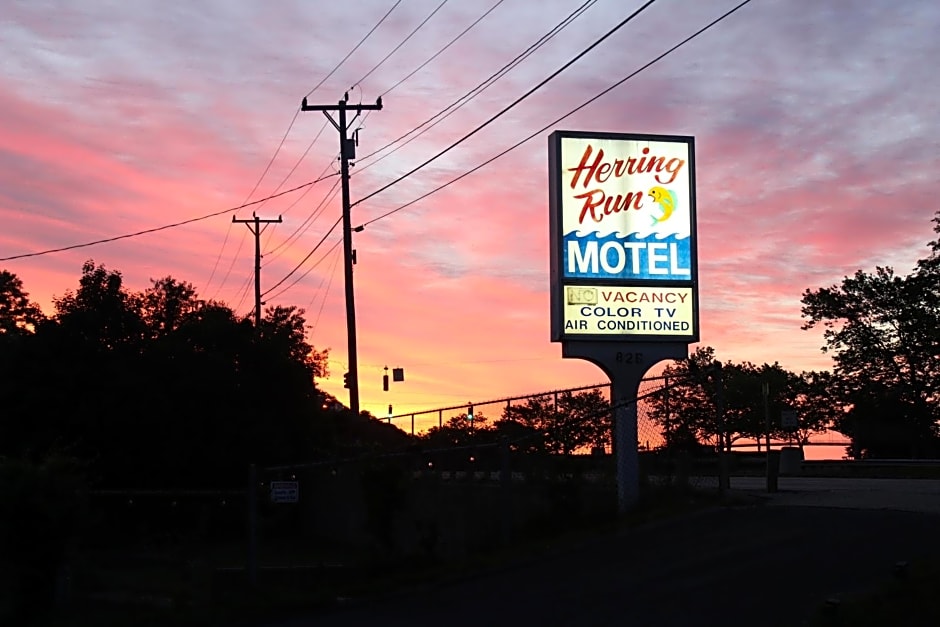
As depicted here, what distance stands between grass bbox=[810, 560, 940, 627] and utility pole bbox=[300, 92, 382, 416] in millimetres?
26064

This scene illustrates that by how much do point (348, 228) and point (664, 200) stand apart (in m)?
18.7

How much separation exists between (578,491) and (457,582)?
2.78 metres

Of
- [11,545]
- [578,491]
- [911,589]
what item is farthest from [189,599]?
[911,589]

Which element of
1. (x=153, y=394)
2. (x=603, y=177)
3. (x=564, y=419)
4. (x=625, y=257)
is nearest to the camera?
(x=625, y=257)

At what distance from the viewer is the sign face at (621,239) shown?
19.1 meters

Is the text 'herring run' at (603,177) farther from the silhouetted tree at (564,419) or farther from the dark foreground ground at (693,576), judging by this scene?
the dark foreground ground at (693,576)

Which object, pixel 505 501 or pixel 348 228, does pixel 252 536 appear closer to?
pixel 505 501

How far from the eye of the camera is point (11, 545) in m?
15.7

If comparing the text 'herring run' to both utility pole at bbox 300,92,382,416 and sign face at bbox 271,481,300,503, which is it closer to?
sign face at bbox 271,481,300,503

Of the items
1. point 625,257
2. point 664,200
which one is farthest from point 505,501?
point 664,200

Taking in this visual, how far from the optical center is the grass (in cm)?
936

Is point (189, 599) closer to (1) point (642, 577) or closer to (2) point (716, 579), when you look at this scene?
(1) point (642, 577)

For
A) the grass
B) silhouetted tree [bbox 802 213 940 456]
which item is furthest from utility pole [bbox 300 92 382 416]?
silhouetted tree [bbox 802 213 940 456]

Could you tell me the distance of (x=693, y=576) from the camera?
42.7 ft
